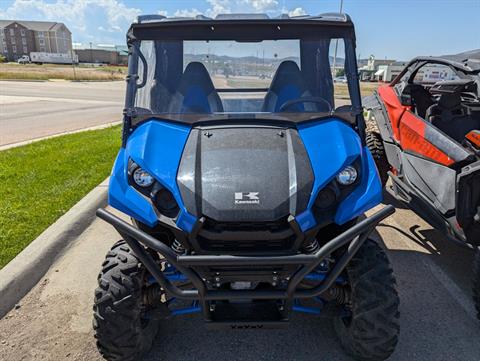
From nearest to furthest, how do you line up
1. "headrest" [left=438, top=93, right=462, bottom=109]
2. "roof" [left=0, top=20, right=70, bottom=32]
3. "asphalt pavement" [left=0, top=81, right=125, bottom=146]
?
"headrest" [left=438, top=93, right=462, bottom=109] → "asphalt pavement" [left=0, top=81, right=125, bottom=146] → "roof" [left=0, top=20, right=70, bottom=32]

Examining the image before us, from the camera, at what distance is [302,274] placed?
2154mm

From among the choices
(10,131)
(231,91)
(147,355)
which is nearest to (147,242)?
(147,355)

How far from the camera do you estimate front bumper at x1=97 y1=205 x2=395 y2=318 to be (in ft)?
6.95

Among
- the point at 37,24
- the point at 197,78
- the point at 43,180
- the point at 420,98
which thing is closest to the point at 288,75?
the point at 197,78

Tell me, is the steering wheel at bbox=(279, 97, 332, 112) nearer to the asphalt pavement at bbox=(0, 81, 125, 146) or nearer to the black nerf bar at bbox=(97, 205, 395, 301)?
the black nerf bar at bbox=(97, 205, 395, 301)

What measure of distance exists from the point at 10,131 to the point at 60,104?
7.75m

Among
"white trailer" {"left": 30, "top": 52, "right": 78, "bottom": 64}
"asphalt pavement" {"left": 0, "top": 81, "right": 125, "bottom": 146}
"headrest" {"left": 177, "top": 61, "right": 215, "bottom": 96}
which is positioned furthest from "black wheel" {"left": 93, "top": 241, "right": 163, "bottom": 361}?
"white trailer" {"left": 30, "top": 52, "right": 78, "bottom": 64}

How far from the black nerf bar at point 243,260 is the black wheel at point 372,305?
28 centimetres

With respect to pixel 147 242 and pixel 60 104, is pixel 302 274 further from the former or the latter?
pixel 60 104

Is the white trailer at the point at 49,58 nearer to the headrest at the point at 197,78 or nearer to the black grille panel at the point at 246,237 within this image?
the headrest at the point at 197,78

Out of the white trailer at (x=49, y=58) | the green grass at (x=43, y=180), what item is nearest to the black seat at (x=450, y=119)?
the green grass at (x=43, y=180)

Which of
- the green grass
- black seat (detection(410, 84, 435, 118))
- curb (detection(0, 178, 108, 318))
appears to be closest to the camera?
curb (detection(0, 178, 108, 318))

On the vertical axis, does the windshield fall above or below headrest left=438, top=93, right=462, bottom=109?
above

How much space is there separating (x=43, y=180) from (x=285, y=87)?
162 inches
